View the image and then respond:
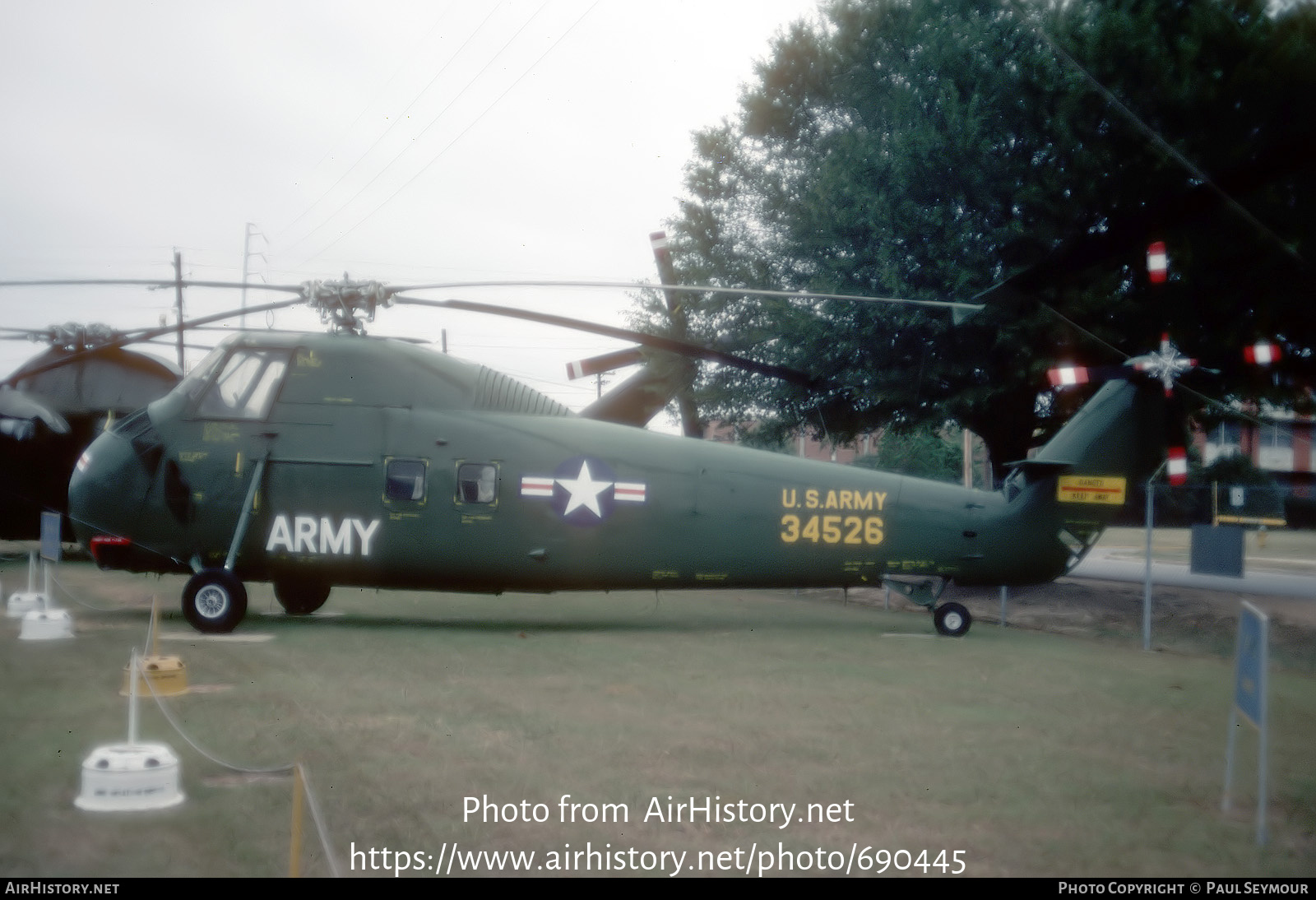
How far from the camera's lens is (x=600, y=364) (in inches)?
570

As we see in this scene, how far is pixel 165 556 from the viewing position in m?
13.8

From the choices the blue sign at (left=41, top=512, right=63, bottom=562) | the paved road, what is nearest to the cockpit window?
the blue sign at (left=41, top=512, right=63, bottom=562)

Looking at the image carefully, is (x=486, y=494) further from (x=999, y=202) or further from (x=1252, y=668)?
(x=999, y=202)

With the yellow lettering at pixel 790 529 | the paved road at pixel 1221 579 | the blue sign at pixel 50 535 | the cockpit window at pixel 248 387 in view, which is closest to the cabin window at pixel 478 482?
the cockpit window at pixel 248 387

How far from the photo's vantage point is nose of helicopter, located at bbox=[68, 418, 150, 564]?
44.6 feet

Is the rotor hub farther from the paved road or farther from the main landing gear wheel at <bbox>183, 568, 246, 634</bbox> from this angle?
the paved road

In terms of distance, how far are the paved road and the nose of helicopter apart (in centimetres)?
1558

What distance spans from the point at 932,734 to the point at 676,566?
245 inches

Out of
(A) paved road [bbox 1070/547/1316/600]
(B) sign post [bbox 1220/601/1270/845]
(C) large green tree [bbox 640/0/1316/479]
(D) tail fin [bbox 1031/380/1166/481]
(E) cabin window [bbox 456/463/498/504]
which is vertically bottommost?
(A) paved road [bbox 1070/547/1316/600]

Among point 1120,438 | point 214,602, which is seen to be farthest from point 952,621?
point 214,602

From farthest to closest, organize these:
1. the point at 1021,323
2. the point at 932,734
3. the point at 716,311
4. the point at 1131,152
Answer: the point at 716,311 → the point at 1021,323 → the point at 1131,152 → the point at 932,734

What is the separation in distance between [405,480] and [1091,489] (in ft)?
30.8

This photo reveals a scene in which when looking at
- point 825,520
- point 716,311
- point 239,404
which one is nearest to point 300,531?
point 239,404

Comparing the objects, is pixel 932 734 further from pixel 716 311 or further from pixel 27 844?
pixel 716 311
